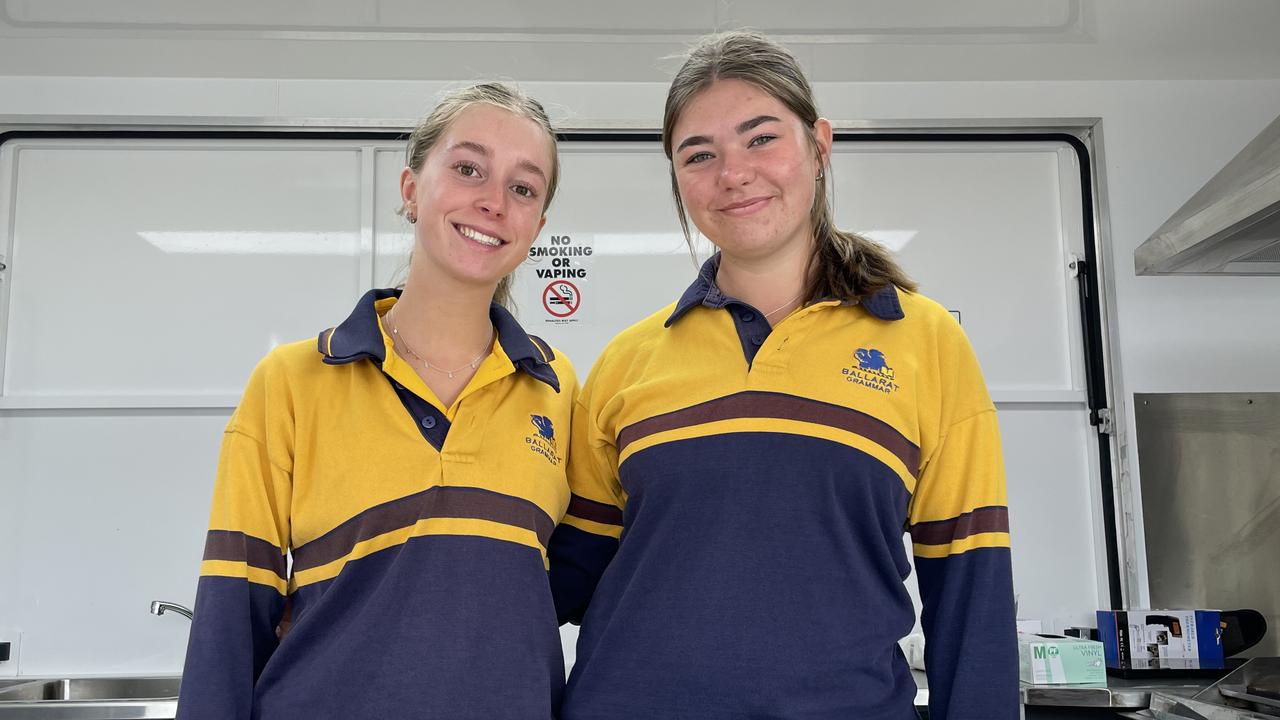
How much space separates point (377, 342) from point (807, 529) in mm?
522

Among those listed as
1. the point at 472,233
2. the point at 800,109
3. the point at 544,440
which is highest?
the point at 800,109

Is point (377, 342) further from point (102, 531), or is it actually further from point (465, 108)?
point (102, 531)

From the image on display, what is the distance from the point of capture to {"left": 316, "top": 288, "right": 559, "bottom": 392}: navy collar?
1117 mm

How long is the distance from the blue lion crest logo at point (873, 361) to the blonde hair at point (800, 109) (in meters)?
0.07

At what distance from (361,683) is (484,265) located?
1.56ft

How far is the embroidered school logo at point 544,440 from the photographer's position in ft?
3.85

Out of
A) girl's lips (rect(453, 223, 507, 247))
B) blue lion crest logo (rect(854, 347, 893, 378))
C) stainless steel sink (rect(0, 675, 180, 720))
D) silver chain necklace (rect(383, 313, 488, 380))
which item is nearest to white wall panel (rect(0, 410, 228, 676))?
stainless steel sink (rect(0, 675, 180, 720))

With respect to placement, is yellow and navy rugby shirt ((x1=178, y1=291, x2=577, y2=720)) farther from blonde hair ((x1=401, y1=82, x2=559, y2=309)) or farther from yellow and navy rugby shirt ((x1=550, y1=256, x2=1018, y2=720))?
blonde hair ((x1=401, y1=82, x2=559, y2=309))

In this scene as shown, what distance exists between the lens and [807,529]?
1.02m

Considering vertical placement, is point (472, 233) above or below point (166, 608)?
above

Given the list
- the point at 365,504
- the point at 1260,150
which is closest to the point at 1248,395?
the point at 1260,150

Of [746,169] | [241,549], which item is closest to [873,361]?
[746,169]

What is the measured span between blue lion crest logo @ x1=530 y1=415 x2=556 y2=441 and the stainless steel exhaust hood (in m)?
1.32

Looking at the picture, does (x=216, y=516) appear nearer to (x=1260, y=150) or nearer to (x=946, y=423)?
(x=946, y=423)
